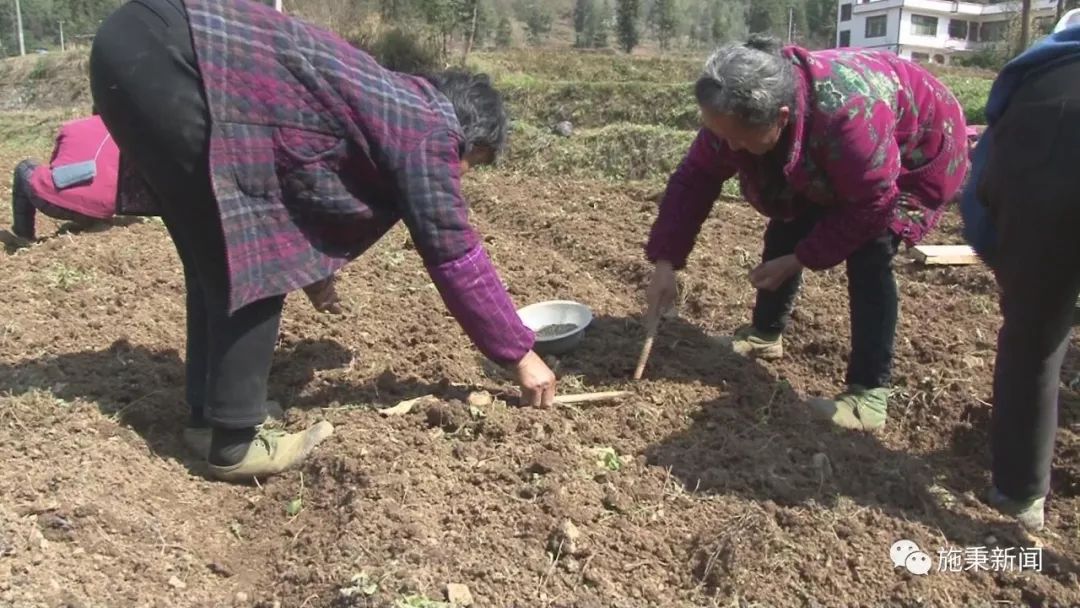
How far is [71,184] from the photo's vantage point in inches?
189

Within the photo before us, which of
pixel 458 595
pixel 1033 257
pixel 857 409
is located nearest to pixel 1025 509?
pixel 857 409

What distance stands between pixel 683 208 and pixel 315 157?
1.35m

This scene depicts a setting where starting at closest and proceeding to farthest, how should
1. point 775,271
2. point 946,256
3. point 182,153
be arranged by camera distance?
point 182,153 < point 775,271 < point 946,256

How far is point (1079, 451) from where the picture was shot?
→ 8.52 ft

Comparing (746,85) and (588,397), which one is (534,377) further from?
(746,85)

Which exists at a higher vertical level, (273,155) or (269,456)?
(273,155)

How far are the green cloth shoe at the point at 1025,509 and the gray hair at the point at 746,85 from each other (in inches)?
46.8

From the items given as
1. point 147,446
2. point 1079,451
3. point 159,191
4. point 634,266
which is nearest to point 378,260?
point 634,266

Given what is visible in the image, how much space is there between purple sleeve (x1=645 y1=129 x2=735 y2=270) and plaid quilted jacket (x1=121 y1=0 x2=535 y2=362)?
0.92m

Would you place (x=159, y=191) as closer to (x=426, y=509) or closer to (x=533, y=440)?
(x=426, y=509)

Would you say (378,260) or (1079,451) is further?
(378,260)

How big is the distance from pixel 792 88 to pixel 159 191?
65.9 inches

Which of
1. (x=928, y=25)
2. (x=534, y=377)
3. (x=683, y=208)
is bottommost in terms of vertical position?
(x=928, y=25)

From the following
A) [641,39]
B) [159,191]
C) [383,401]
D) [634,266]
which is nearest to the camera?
[159,191]
